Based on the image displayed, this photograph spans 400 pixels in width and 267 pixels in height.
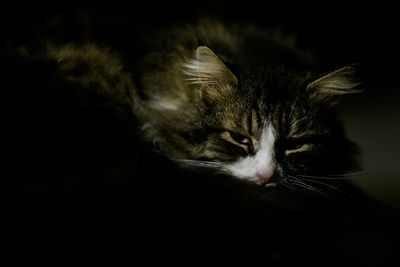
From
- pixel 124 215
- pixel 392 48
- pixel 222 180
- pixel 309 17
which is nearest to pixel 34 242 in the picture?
pixel 124 215

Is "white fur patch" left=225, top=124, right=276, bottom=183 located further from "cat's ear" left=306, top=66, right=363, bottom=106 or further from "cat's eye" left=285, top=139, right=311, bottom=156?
"cat's ear" left=306, top=66, right=363, bottom=106

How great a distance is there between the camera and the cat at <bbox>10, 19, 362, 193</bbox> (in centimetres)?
112

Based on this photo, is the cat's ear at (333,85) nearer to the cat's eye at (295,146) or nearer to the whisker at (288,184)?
the cat's eye at (295,146)

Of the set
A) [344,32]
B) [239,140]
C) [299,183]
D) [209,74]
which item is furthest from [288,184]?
[344,32]

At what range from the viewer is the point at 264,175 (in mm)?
1062

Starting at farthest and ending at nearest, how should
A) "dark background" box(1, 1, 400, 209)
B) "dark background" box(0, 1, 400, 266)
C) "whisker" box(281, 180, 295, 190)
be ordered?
"dark background" box(1, 1, 400, 209) < "whisker" box(281, 180, 295, 190) < "dark background" box(0, 1, 400, 266)

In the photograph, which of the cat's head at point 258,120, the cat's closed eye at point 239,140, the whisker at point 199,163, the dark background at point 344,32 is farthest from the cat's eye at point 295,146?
the dark background at point 344,32

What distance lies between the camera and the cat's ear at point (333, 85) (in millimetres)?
1133

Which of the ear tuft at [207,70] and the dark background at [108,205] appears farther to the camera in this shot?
the ear tuft at [207,70]

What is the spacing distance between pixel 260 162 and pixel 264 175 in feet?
0.14

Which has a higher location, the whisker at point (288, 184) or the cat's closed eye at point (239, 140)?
the cat's closed eye at point (239, 140)

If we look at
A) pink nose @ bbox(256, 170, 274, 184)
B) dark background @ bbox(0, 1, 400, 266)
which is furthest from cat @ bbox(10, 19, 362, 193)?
dark background @ bbox(0, 1, 400, 266)

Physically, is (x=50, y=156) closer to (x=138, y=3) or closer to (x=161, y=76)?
(x=161, y=76)

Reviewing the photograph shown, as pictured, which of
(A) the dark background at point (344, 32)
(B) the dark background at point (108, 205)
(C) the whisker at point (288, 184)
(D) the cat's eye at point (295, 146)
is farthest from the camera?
(A) the dark background at point (344, 32)
